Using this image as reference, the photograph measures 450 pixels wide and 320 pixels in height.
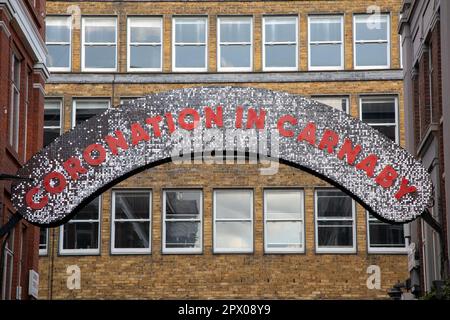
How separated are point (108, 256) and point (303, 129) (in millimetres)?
22499

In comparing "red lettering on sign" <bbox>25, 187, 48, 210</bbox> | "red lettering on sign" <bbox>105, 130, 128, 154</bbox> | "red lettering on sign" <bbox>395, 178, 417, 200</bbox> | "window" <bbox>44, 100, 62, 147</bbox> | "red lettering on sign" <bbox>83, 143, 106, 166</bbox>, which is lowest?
"red lettering on sign" <bbox>25, 187, 48, 210</bbox>

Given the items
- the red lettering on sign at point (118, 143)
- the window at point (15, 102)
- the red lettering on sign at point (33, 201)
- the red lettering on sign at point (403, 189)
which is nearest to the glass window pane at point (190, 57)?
the window at point (15, 102)

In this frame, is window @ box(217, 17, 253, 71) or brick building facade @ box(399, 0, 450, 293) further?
window @ box(217, 17, 253, 71)

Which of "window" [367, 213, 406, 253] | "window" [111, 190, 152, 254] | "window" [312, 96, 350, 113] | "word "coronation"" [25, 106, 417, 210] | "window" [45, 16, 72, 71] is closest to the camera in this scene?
"word "coronation"" [25, 106, 417, 210]

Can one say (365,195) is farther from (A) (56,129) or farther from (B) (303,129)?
(A) (56,129)

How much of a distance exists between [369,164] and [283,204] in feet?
72.9

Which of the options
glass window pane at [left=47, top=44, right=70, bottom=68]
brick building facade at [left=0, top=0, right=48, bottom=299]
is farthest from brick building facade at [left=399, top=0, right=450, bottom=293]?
glass window pane at [left=47, top=44, right=70, bottom=68]

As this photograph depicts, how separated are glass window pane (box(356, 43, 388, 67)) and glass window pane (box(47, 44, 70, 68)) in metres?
9.99

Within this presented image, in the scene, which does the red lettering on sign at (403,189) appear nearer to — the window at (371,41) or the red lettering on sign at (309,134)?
the red lettering on sign at (309,134)

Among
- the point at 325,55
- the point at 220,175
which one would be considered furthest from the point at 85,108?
the point at 325,55

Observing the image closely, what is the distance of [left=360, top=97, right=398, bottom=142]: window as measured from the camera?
40.8 m

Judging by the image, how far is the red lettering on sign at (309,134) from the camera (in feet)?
61.0

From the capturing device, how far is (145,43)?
135ft

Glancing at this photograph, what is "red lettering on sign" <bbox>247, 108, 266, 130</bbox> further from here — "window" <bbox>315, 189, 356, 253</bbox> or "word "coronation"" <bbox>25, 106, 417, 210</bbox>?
"window" <bbox>315, 189, 356, 253</bbox>
